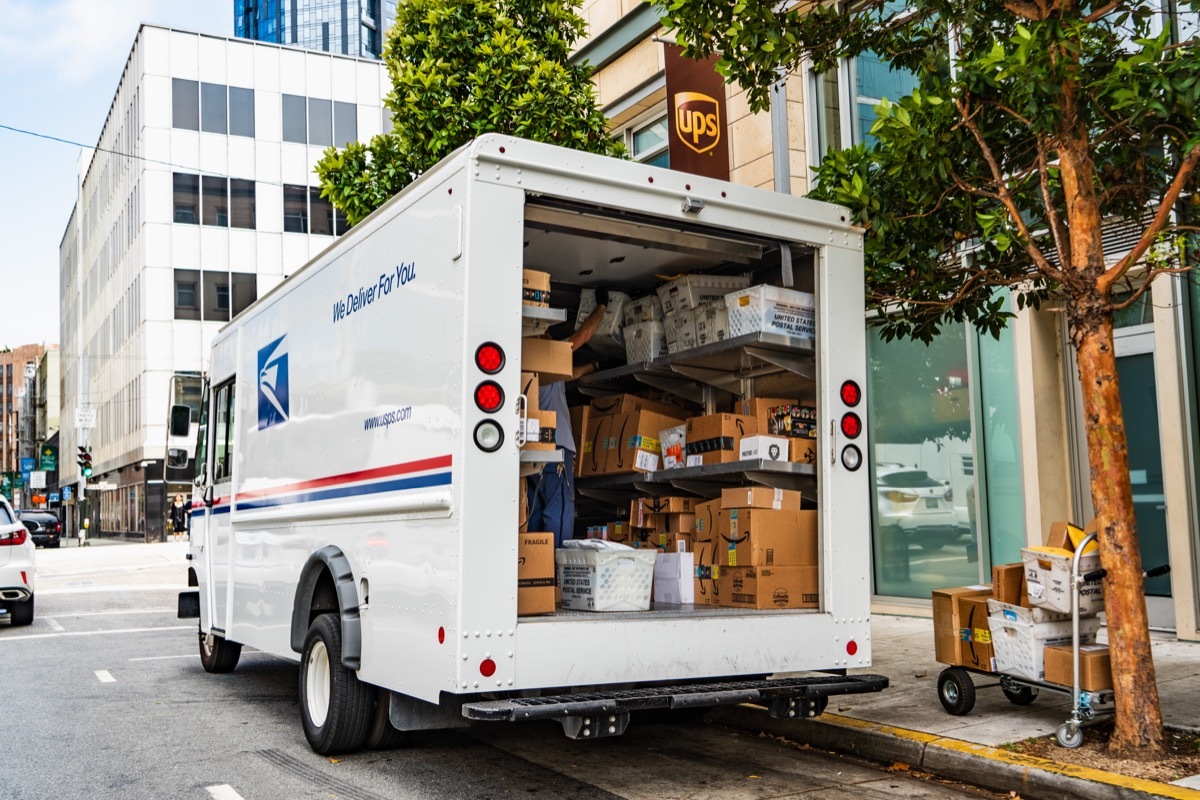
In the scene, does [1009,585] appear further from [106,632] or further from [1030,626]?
[106,632]

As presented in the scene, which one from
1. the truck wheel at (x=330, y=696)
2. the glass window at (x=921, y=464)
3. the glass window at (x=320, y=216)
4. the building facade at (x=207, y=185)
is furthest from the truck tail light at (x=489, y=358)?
the glass window at (x=320, y=216)

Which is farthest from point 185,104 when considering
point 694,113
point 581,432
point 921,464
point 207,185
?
point 581,432

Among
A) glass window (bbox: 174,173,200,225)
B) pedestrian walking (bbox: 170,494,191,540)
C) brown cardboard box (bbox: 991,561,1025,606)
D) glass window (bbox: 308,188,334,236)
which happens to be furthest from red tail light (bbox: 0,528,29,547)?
glass window (bbox: 308,188,334,236)

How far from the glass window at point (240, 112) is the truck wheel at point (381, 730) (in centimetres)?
4250

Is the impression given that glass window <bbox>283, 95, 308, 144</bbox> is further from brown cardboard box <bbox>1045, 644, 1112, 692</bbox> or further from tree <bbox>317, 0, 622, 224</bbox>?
brown cardboard box <bbox>1045, 644, 1112, 692</bbox>

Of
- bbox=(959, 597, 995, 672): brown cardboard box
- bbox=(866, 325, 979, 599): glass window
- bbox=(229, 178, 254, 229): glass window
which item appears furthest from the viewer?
bbox=(229, 178, 254, 229): glass window

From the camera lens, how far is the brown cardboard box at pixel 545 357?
5.85 metres

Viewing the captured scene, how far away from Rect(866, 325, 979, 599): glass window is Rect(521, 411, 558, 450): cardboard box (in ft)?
19.4

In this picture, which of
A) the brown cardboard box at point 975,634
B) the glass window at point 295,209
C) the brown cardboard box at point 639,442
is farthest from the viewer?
the glass window at point 295,209

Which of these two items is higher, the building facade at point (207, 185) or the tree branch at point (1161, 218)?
the building facade at point (207, 185)

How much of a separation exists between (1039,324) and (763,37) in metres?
4.27

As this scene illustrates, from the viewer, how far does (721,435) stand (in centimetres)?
661

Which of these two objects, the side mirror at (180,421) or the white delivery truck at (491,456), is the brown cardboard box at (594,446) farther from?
the side mirror at (180,421)

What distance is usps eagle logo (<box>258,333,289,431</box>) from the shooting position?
7383 millimetres
